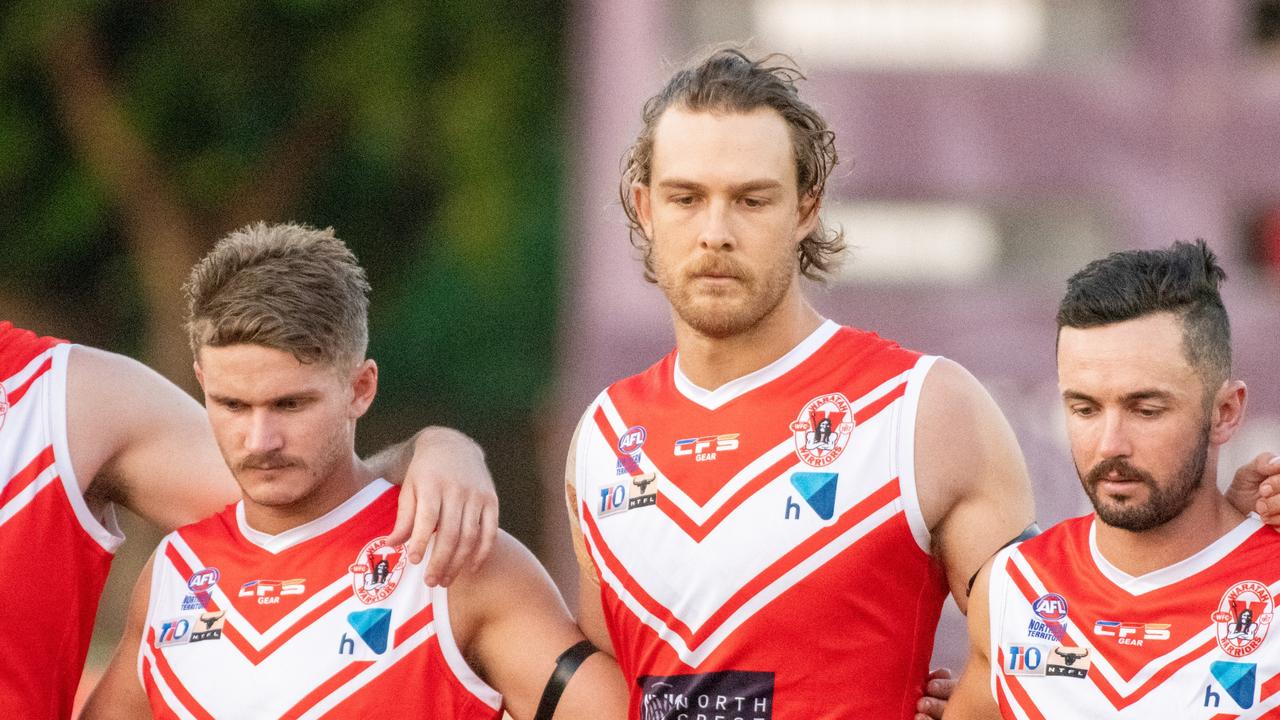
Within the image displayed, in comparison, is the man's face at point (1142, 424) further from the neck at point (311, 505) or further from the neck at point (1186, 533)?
the neck at point (311, 505)

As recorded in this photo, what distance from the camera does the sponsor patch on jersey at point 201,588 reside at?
429cm

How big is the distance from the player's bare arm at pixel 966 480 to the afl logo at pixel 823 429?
0.17 metres

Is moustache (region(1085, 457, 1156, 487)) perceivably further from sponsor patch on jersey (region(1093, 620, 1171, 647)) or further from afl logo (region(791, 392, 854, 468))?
afl logo (region(791, 392, 854, 468))

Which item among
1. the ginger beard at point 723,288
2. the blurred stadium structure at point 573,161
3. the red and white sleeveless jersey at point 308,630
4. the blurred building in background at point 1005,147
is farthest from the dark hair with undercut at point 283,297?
the blurred building in background at point 1005,147

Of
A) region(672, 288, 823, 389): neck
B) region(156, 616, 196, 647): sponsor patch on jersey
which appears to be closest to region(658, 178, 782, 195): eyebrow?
region(672, 288, 823, 389): neck

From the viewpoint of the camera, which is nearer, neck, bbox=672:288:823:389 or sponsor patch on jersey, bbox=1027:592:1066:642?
sponsor patch on jersey, bbox=1027:592:1066:642

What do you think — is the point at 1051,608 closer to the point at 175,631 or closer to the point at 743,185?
the point at 743,185

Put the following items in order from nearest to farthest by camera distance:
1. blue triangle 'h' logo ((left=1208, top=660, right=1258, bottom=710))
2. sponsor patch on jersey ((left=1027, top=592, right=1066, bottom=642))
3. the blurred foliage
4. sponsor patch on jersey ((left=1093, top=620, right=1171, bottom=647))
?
→ blue triangle 'h' logo ((left=1208, top=660, right=1258, bottom=710)) → sponsor patch on jersey ((left=1093, top=620, right=1171, bottom=647)) → sponsor patch on jersey ((left=1027, top=592, right=1066, bottom=642)) → the blurred foliage

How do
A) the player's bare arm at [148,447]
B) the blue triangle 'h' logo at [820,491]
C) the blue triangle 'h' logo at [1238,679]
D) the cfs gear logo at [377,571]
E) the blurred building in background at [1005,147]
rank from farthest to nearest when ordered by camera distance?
the blurred building in background at [1005,147], the player's bare arm at [148,447], the cfs gear logo at [377,571], the blue triangle 'h' logo at [820,491], the blue triangle 'h' logo at [1238,679]

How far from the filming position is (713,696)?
13.1 ft

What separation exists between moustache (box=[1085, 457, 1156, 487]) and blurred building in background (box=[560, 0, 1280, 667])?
11903mm

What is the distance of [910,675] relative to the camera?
4.04 metres

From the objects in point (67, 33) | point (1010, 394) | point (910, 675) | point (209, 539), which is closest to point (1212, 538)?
point (910, 675)

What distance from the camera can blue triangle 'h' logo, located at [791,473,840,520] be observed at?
13.2 ft
